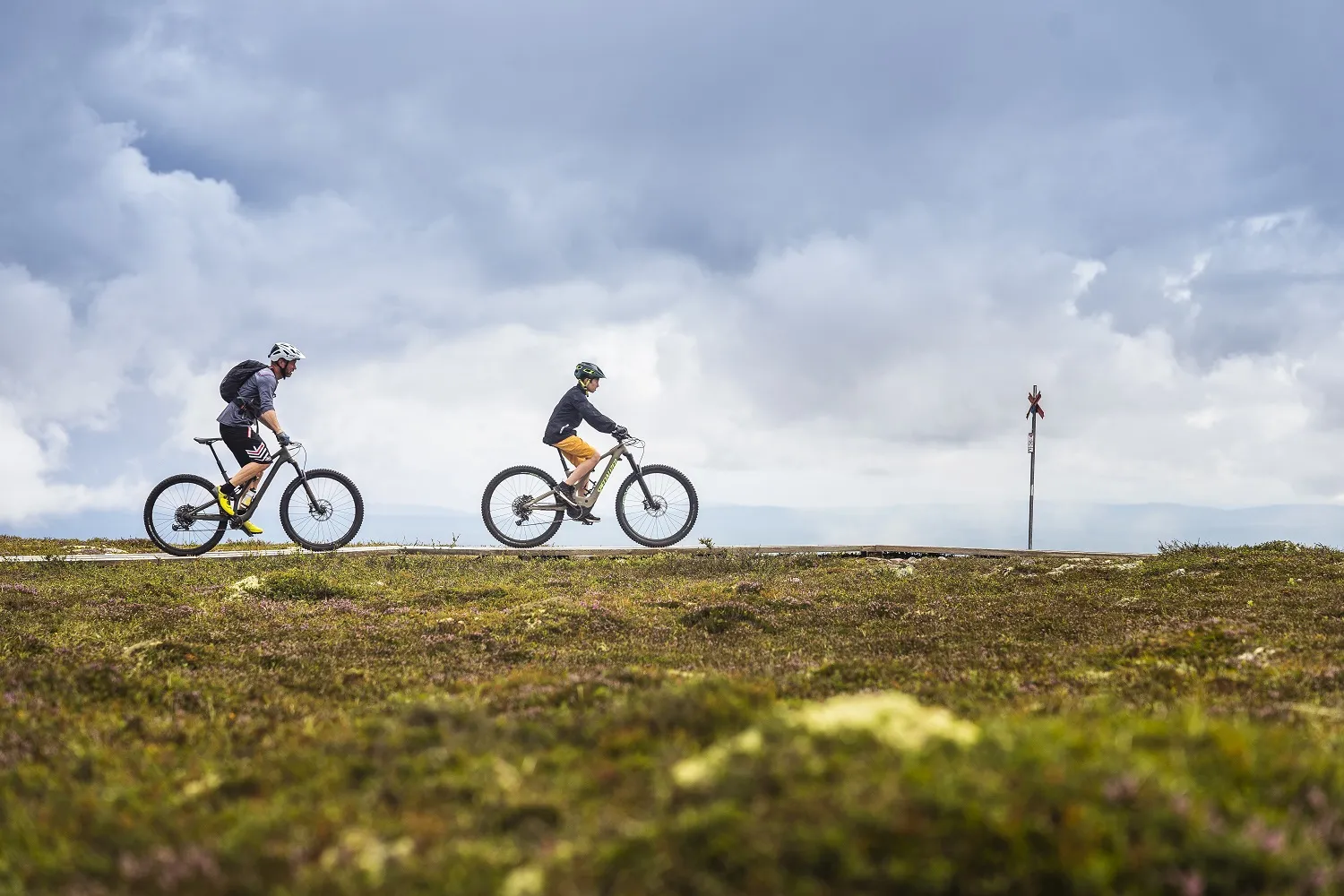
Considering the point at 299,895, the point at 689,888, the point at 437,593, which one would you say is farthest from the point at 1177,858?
the point at 437,593

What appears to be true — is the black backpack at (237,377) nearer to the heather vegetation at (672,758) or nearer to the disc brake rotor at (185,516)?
the disc brake rotor at (185,516)

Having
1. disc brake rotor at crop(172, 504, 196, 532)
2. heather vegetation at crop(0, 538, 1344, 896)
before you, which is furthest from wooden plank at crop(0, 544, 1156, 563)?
heather vegetation at crop(0, 538, 1344, 896)

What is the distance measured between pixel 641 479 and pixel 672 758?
18.4m

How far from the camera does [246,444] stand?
21656 millimetres

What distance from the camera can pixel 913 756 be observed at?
11.7 ft

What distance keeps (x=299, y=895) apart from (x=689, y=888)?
1337 mm

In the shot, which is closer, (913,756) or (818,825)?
(818,825)

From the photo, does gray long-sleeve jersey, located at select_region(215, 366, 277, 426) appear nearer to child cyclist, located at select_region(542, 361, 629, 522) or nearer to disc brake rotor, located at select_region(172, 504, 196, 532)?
disc brake rotor, located at select_region(172, 504, 196, 532)

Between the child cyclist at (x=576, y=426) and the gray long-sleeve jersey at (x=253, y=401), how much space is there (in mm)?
6428

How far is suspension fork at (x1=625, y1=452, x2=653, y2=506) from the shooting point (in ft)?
72.3

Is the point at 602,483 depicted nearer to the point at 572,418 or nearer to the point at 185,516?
the point at 572,418

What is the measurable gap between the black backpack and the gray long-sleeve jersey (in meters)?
0.10

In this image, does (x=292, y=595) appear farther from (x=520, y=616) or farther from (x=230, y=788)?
(x=230, y=788)

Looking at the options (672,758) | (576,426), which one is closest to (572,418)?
(576,426)
